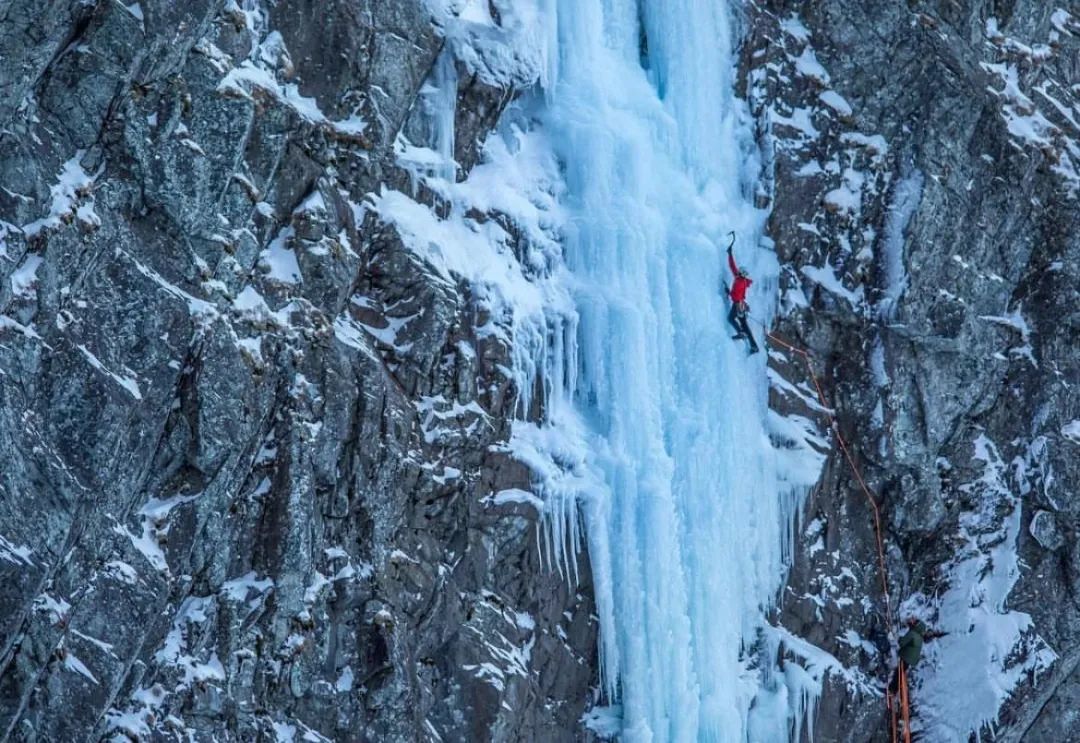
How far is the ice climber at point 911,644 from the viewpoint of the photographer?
16.9 m

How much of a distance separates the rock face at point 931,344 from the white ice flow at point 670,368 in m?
0.52

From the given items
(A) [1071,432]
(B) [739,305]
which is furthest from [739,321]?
(A) [1071,432]

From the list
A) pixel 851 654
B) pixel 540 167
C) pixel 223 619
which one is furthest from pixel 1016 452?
pixel 223 619

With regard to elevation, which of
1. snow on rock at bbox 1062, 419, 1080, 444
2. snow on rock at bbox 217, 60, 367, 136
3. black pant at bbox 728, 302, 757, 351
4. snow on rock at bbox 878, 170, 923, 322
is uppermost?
snow on rock at bbox 217, 60, 367, 136

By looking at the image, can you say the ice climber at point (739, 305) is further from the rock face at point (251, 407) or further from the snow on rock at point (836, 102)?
the rock face at point (251, 407)

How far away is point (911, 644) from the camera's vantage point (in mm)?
16922

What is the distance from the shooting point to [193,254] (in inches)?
526

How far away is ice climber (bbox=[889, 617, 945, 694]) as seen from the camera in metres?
16.9

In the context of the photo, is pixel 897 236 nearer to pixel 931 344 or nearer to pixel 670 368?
pixel 931 344

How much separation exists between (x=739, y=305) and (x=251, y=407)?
16.2ft

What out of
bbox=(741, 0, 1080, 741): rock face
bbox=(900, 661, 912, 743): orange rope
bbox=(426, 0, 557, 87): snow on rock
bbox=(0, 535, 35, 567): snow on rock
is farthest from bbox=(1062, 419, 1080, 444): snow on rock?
bbox=(0, 535, 35, 567): snow on rock

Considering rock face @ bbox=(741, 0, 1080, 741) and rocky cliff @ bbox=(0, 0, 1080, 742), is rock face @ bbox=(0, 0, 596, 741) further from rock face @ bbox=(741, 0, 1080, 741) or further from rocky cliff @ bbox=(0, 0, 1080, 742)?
rock face @ bbox=(741, 0, 1080, 741)

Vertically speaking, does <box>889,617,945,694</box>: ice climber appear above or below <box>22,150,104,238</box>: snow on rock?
below

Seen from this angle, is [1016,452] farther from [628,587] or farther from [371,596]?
[371,596]
